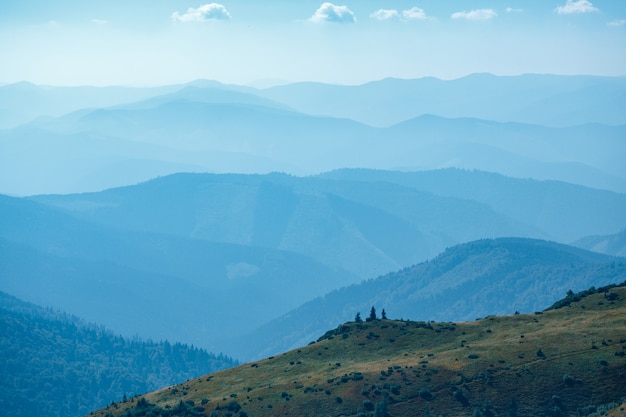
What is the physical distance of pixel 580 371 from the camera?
101688 mm

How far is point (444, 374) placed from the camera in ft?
354

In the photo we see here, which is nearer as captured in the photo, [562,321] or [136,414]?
[136,414]

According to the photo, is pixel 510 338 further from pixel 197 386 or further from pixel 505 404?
pixel 197 386

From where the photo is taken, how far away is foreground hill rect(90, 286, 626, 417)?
328 ft

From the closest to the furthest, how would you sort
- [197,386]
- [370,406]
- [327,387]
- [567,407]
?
[567,407], [370,406], [327,387], [197,386]

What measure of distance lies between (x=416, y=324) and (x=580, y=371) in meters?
40.8

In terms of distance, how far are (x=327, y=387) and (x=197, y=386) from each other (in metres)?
24.7

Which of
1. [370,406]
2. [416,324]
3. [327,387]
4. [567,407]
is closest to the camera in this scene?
[567,407]

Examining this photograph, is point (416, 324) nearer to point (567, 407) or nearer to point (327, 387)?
point (327, 387)

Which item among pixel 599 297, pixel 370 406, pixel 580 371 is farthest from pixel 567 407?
pixel 599 297

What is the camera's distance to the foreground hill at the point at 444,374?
3932 inches

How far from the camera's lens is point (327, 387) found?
111062 mm

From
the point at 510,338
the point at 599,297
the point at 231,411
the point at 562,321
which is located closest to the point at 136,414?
the point at 231,411

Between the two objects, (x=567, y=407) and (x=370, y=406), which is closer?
(x=567, y=407)
